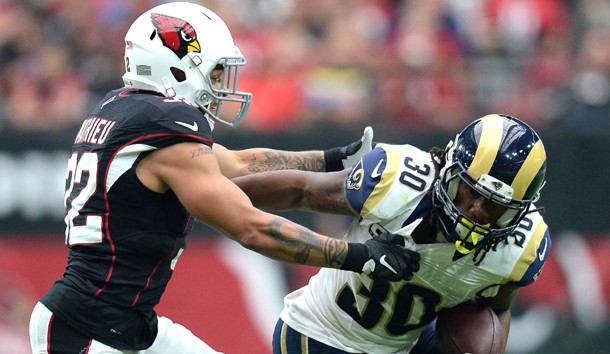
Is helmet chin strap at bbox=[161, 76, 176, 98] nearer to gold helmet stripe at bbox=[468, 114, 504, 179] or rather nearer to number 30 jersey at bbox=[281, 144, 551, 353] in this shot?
number 30 jersey at bbox=[281, 144, 551, 353]

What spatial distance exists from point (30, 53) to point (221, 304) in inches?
102

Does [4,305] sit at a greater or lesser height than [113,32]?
lesser

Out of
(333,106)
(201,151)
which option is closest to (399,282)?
(201,151)

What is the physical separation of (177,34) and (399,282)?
1255 mm

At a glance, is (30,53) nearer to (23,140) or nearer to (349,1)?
(23,140)

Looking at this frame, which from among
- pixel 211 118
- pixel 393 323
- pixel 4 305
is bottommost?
pixel 4 305

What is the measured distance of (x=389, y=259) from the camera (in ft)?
12.3

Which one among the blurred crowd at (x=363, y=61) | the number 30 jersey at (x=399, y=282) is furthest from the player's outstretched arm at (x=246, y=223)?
the blurred crowd at (x=363, y=61)

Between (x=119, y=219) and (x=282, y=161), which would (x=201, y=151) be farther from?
(x=282, y=161)

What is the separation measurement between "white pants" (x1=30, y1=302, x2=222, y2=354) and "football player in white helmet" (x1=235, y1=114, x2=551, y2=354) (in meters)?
0.38

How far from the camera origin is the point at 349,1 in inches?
352

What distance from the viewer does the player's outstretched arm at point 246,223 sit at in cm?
369

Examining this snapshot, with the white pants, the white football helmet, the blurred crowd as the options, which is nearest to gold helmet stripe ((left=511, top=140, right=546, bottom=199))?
the white football helmet

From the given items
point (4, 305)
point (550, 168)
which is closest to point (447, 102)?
point (550, 168)
